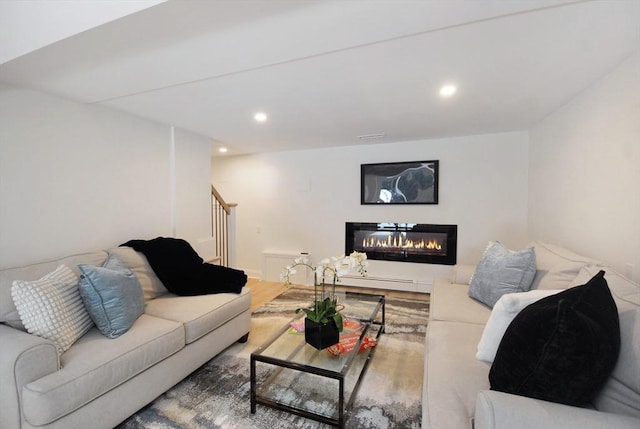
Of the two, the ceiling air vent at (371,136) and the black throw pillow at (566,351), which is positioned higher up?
the ceiling air vent at (371,136)

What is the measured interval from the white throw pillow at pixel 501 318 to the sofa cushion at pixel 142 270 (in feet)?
8.02

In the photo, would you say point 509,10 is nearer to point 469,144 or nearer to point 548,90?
point 548,90

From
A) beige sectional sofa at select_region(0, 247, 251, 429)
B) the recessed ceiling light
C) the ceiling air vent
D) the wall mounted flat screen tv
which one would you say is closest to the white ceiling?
the recessed ceiling light

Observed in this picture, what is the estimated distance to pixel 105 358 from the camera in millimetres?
1560

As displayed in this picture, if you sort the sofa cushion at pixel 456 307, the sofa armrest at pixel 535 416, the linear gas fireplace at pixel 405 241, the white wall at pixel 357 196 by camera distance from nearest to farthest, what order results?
the sofa armrest at pixel 535 416 → the sofa cushion at pixel 456 307 → the white wall at pixel 357 196 → the linear gas fireplace at pixel 405 241

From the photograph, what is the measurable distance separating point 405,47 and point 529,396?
1.71 metres

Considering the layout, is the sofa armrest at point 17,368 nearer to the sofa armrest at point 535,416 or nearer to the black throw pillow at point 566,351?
the sofa armrest at point 535,416

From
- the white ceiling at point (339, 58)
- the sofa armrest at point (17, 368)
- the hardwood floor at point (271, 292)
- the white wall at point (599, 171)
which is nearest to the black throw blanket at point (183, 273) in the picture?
the hardwood floor at point (271, 292)

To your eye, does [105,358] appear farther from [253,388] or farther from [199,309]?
[253,388]

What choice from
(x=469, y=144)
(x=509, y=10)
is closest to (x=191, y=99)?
(x=509, y=10)

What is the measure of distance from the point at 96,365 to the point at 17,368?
0.30 m

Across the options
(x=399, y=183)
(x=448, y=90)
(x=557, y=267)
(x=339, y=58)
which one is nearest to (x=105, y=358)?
(x=339, y=58)

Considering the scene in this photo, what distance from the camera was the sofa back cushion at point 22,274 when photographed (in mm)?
1631

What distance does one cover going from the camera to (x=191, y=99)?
2.46 m
